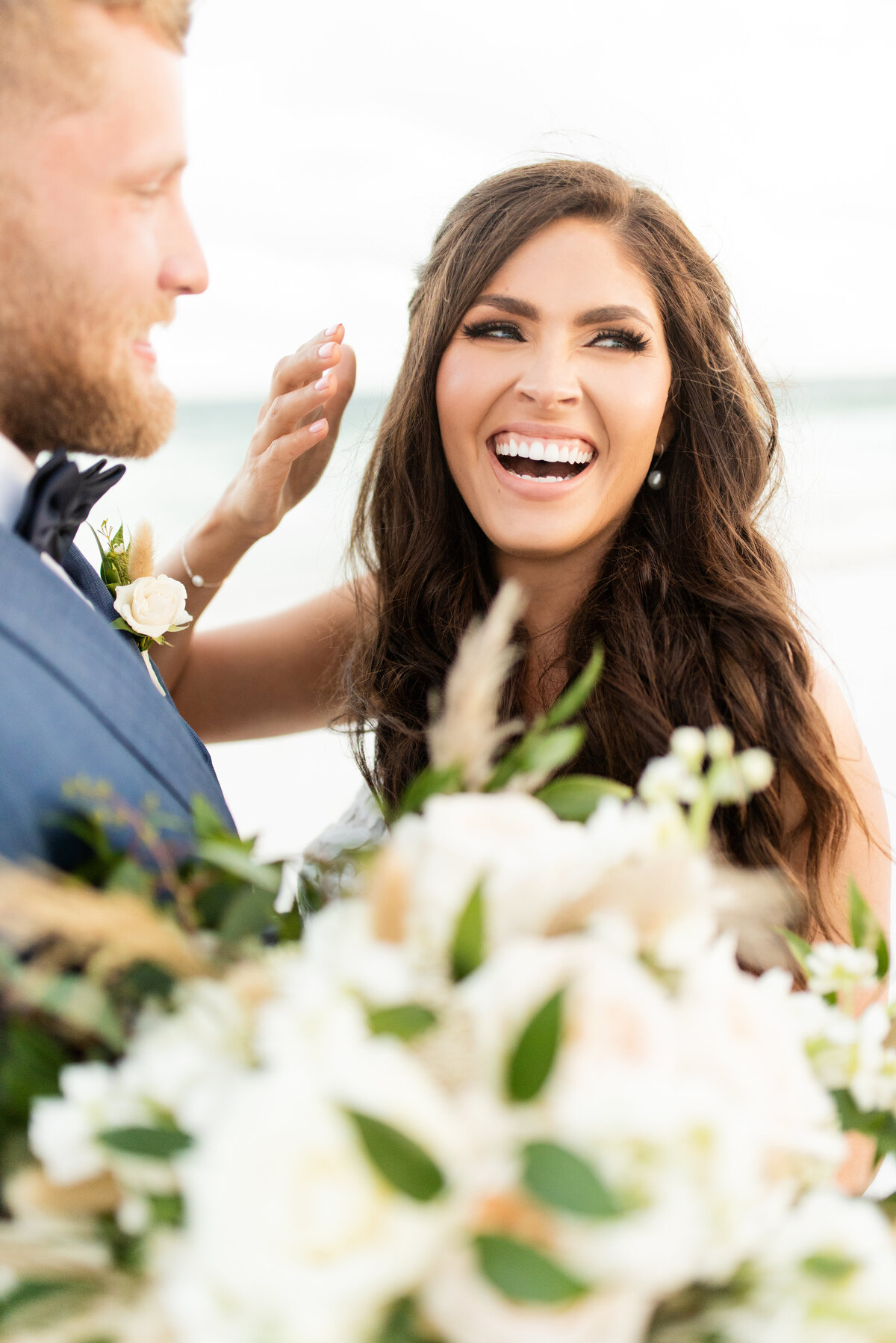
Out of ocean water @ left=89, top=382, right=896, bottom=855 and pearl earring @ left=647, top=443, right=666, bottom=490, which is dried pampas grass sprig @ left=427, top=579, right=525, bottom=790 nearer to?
ocean water @ left=89, top=382, right=896, bottom=855

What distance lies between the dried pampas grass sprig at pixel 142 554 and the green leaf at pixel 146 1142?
3.90ft

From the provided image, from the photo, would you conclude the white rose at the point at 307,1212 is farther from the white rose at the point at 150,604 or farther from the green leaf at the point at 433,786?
the white rose at the point at 150,604

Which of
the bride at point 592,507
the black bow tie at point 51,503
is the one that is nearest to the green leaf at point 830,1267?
the black bow tie at point 51,503

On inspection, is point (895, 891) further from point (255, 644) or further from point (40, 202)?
point (40, 202)

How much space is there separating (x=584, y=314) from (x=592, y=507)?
1.36 ft

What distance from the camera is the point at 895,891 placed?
202 inches

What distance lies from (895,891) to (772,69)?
37.5ft

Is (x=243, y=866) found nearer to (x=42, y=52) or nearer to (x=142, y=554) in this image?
(x=42, y=52)

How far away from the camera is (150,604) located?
64.2 inches

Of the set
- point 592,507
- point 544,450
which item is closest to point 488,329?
point 544,450

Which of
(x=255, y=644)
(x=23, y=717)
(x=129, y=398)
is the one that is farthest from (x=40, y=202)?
(x=255, y=644)

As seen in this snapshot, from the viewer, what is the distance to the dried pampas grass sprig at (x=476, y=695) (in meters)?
0.68

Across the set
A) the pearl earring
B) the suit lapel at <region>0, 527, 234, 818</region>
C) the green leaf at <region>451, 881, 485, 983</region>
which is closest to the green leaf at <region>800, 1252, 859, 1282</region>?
the green leaf at <region>451, 881, 485, 983</region>

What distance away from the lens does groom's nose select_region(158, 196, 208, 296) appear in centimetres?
118
